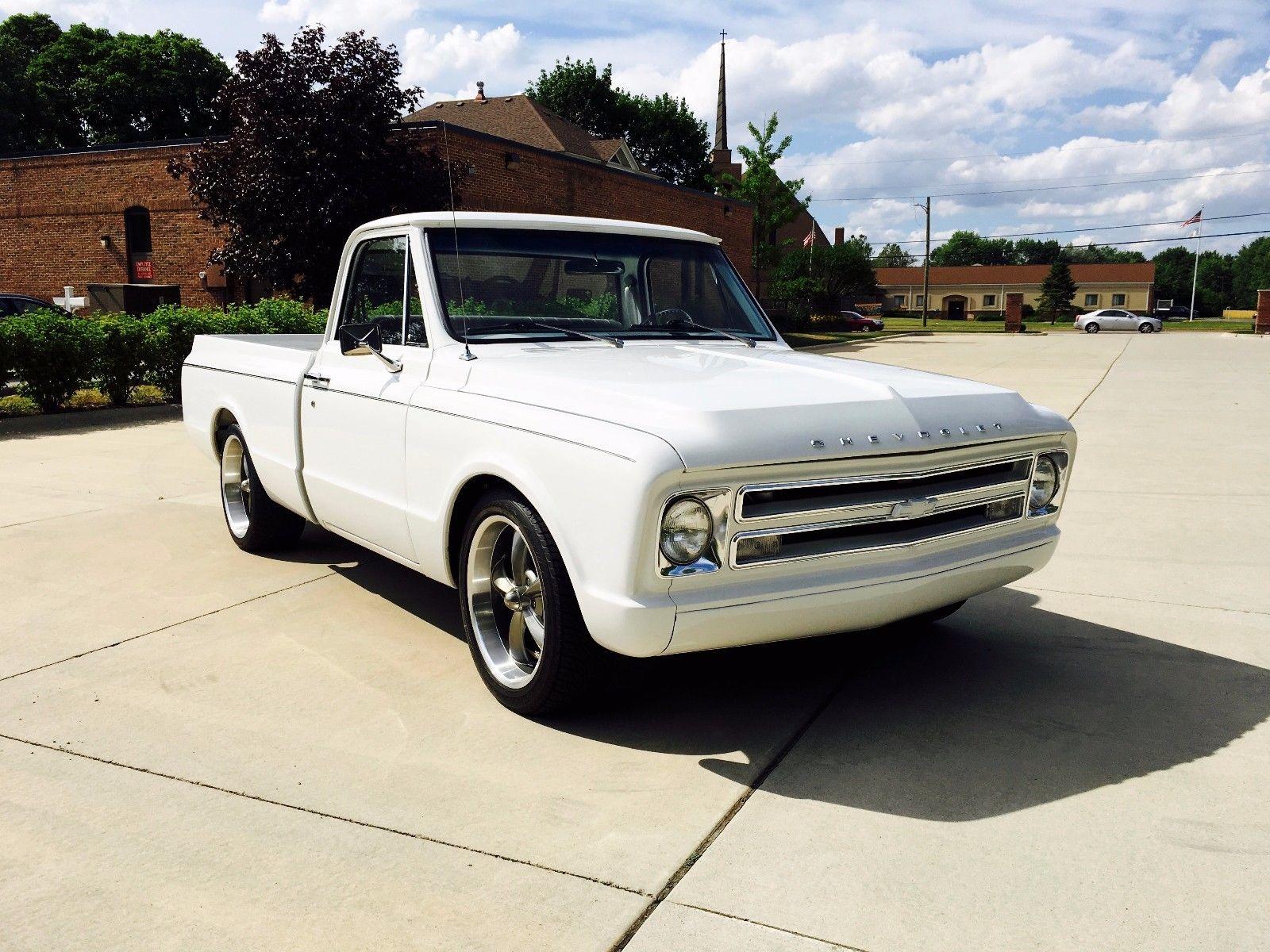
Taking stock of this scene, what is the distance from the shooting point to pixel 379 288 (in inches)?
196

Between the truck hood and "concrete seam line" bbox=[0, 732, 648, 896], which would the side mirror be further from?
"concrete seam line" bbox=[0, 732, 648, 896]

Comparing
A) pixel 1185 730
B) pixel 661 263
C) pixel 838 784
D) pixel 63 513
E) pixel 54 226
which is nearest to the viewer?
pixel 838 784

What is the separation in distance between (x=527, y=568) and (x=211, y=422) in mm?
3404

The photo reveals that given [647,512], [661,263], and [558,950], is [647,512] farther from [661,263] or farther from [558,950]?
[661,263]

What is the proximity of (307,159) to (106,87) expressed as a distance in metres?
37.2

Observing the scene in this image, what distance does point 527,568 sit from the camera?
385cm

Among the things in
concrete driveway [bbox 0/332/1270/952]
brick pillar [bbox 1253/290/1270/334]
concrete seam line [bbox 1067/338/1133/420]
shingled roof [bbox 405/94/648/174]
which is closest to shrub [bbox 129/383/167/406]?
concrete driveway [bbox 0/332/1270/952]

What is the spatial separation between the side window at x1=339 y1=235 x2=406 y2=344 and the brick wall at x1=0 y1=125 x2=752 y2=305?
16834mm

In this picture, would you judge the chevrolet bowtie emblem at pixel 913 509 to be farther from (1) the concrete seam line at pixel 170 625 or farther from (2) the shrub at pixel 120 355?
(2) the shrub at pixel 120 355

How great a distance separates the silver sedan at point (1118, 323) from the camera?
56.8m

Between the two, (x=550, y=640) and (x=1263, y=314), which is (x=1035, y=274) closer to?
(x=1263, y=314)

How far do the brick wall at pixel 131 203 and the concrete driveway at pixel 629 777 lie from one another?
17924 millimetres

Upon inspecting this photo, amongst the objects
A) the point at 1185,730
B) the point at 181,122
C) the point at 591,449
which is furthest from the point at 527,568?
the point at 181,122

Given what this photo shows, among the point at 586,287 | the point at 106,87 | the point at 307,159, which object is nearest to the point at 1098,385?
the point at 307,159
